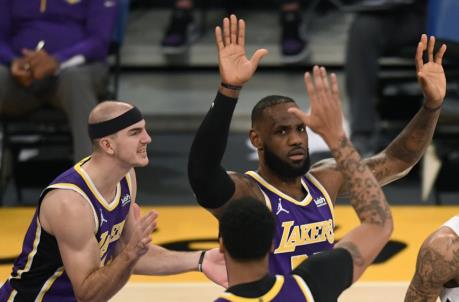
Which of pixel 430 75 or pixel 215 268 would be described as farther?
A: pixel 215 268

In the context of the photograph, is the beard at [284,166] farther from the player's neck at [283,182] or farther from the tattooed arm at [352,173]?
the tattooed arm at [352,173]

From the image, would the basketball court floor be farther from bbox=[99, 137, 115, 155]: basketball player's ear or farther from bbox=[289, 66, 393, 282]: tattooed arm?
bbox=[289, 66, 393, 282]: tattooed arm

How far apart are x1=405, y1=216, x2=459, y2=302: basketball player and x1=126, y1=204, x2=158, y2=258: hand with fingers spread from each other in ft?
3.08

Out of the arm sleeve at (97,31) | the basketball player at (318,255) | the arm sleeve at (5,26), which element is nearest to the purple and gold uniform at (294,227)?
the basketball player at (318,255)

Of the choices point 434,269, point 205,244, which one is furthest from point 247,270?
point 205,244

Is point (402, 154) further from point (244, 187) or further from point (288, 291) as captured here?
point (288, 291)

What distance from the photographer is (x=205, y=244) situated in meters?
6.11

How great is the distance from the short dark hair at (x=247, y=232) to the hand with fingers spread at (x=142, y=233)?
60cm

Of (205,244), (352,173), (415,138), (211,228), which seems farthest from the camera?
(211,228)

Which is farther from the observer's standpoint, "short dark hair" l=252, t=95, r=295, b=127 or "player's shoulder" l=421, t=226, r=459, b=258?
"short dark hair" l=252, t=95, r=295, b=127

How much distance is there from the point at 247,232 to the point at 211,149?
848 mm

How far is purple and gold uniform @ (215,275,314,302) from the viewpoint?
3.07 metres

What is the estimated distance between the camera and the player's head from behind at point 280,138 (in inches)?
162

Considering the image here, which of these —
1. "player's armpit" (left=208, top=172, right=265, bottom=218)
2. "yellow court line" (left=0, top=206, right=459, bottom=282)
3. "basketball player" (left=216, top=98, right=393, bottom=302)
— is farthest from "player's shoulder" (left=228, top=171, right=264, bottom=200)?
"yellow court line" (left=0, top=206, right=459, bottom=282)
